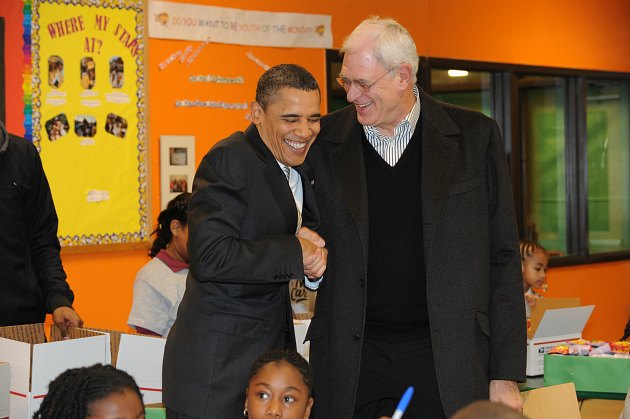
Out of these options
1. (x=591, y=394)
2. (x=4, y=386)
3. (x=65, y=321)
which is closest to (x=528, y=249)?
A: (x=591, y=394)

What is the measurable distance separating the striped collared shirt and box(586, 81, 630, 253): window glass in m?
5.98

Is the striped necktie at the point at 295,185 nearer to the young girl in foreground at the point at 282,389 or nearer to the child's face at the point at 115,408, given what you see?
the young girl in foreground at the point at 282,389

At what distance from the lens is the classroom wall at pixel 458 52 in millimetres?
5227

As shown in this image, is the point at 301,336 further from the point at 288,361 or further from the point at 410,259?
the point at 410,259

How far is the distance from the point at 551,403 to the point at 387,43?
4.70 feet

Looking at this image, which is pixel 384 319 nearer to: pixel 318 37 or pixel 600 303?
pixel 318 37

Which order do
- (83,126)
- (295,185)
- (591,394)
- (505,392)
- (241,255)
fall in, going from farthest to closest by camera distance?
(83,126) → (591,394) → (505,392) → (295,185) → (241,255)

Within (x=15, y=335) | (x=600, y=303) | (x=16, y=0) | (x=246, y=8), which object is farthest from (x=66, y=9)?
(x=600, y=303)

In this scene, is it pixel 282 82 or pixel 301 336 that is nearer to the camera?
pixel 282 82

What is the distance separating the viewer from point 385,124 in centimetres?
277

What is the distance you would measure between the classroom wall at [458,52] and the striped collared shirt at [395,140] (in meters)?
2.69

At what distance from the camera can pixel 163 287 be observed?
4.05 meters

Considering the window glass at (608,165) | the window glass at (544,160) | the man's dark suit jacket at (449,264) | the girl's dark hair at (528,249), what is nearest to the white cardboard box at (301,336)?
the man's dark suit jacket at (449,264)

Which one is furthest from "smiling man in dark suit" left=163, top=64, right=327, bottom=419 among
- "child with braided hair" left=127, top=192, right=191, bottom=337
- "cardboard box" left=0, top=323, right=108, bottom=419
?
"child with braided hair" left=127, top=192, right=191, bottom=337
